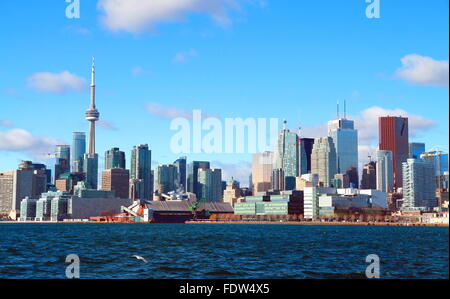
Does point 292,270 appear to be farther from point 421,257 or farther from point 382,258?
point 421,257

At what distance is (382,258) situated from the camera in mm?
84375

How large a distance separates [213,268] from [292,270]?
26.8 ft

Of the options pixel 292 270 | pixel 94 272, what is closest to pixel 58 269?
pixel 94 272


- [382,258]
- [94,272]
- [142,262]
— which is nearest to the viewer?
[94,272]

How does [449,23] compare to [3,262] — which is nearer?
[449,23]
